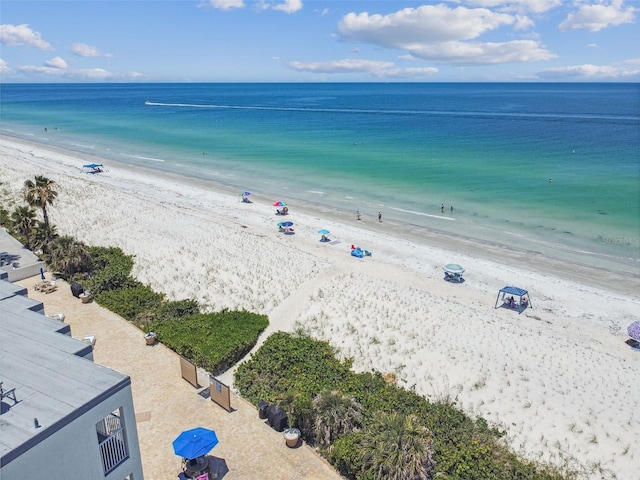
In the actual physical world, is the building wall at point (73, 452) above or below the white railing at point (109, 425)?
above

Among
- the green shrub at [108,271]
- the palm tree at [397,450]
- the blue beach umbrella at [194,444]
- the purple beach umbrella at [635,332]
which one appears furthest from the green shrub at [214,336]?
the purple beach umbrella at [635,332]

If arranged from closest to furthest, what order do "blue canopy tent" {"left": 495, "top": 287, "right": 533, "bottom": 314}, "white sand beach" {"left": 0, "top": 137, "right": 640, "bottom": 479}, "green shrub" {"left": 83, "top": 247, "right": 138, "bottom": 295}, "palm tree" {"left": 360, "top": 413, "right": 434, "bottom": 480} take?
"palm tree" {"left": 360, "top": 413, "right": 434, "bottom": 480} < "white sand beach" {"left": 0, "top": 137, "right": 640, "bottom": 479} < "green shrub" {"left": 83, "top": 247, "right": 138, "bottom": 295} < "blue canopy tent" {"left": 495, "top": 287, "right": 533, "bottom": 314}

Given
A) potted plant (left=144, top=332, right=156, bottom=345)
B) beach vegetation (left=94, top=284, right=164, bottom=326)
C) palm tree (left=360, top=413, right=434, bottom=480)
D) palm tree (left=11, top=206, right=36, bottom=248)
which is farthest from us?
palm tree (left=11, top=206, right=36, bottom=248)

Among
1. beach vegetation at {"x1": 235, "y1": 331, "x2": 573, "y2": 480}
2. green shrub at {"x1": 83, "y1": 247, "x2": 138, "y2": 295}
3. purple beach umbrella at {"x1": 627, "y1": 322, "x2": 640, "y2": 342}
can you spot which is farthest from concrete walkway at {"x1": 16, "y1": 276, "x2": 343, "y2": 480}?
purple beach umbrella at {"x1": 627, "y1": 322, "x2": 640, "y2": 342}

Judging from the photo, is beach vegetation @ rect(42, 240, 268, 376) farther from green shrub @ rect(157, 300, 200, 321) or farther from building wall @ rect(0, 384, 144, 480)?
building wall @ rect(0, 384, 144, 480)

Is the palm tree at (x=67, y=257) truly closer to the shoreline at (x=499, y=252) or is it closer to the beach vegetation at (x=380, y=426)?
the beach vegetation at (x=380, y=426)

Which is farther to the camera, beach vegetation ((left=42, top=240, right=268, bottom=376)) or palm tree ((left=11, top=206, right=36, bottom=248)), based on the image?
palm tree ((left=11, top=206, right=36, bottom=248))

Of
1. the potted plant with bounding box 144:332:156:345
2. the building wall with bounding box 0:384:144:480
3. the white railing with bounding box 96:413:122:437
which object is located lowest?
the potted plant with bounding box 144:332:156:345
